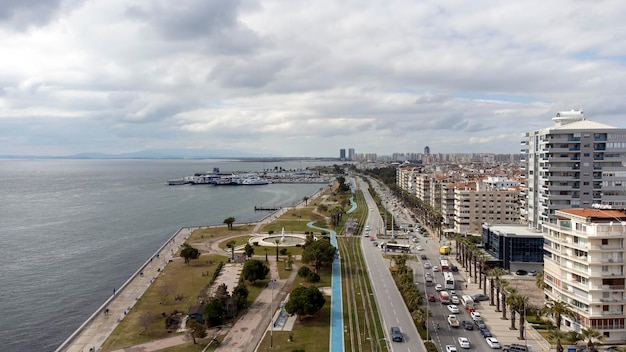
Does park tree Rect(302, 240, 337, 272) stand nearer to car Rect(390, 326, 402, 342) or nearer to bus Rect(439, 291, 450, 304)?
bus Rect(439, 291, 450, 304)

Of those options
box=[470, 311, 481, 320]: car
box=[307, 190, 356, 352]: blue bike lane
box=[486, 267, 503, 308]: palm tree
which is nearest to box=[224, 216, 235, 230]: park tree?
box=[307, 190, 356, 352]: blue bike lane

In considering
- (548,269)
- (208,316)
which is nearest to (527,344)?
(548,269)

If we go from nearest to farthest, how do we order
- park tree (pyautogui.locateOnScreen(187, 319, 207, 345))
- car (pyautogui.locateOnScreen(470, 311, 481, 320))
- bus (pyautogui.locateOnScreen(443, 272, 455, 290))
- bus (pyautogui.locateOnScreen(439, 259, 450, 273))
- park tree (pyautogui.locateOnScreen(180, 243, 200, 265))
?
park tree (pyautogui.locateOnScreen(187, 319, 207, 345)) < car (pyautogui.locateOnScreen(470, 311, 481, 320)) < bus (pyautogui.locateOnScreen(443, 272, 455, 290)) < bus (pyautogui.locateOnScreen(439, 259, 450, 273)) < park tree (pyautogui.locateOnScreen(180, 243, 200, 265))

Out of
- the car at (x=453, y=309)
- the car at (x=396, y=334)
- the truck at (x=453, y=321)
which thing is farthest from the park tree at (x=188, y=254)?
the truck at (x=453, y=321)

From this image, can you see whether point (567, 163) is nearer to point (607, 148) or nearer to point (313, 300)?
point (607, 148)

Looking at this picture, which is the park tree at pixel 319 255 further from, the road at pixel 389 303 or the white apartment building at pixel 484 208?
the white apartment building at pixel 484 208
